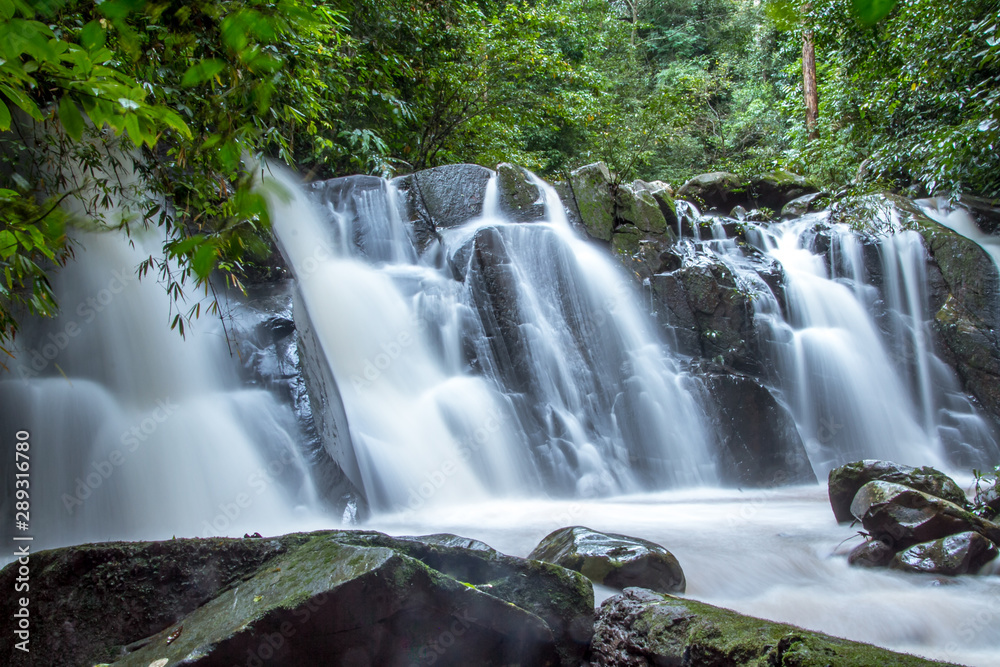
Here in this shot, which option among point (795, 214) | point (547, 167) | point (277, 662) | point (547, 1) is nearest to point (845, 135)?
point (795, 214)

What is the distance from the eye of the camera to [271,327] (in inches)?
228

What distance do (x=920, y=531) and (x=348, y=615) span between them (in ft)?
13.1

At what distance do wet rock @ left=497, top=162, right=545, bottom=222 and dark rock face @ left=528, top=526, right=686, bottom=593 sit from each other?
6344mm

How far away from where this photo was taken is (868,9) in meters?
0.99

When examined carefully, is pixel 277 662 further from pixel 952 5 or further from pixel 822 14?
pixel 822 14

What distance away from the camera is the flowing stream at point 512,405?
14.4ft

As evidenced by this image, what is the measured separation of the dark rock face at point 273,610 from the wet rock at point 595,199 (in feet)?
24.8

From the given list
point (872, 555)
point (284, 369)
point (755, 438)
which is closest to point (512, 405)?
point (284, 369)

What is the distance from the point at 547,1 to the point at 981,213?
1151 centimetres

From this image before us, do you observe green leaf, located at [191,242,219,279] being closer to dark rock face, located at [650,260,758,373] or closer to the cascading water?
the cascading water

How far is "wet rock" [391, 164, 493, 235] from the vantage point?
9008mm

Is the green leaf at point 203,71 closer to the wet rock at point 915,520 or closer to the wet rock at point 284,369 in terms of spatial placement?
the wet rock at point 284,369

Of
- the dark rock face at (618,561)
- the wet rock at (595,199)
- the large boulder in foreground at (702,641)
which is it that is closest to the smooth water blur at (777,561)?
the dark rock face at (618,561)

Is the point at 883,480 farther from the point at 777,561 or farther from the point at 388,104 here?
the point at 388,104
